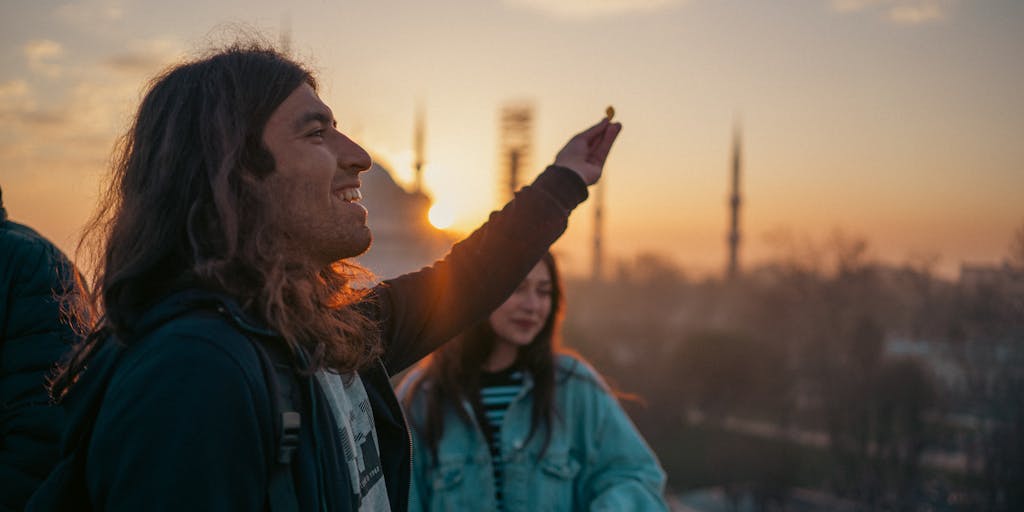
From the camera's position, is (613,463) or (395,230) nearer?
(613,463)

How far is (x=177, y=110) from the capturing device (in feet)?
4.80

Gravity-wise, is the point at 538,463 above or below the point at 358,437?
below

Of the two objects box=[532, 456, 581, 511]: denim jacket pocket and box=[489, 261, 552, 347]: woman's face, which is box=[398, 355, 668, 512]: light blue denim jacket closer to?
box=[532, 456, 581, 511]: denim jacket pocket

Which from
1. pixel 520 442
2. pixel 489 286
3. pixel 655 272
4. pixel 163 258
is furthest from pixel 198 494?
pixel 655 272

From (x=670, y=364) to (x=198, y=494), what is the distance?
82.5ft

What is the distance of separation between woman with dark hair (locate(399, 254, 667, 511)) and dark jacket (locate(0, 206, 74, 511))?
120cm

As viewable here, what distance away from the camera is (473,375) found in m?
3.09

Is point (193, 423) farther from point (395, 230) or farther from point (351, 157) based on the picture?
point (395, 230)

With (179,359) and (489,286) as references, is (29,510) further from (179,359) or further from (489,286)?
(489,286)

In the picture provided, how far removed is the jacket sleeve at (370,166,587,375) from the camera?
1.91 m

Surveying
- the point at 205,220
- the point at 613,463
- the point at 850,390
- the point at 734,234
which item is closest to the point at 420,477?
the point at 613,463

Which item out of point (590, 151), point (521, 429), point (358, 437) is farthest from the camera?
point (521, 429)

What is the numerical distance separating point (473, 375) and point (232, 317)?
1.90 meters

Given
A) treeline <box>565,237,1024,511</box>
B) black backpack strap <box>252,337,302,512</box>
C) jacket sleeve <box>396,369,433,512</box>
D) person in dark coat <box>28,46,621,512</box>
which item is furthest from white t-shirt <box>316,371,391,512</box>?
treeline <box>565,237,1024,511</box>
